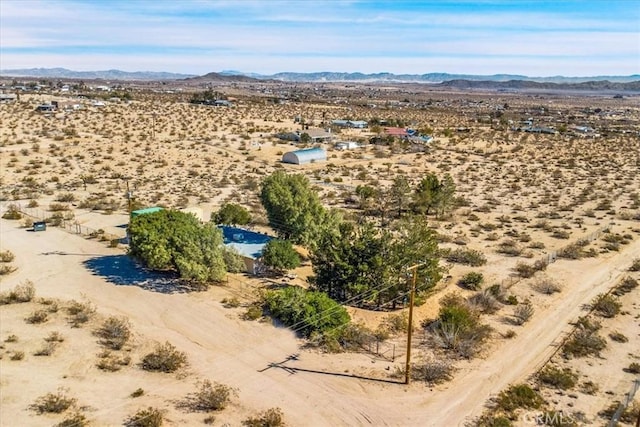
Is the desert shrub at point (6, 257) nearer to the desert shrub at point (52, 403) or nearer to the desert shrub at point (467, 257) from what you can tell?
the desert shrub at point (52, 403)

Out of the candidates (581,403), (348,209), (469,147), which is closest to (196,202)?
(348,209)

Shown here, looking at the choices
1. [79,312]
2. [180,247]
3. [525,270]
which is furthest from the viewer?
[525,270]

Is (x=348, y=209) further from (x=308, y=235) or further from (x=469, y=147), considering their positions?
(x=469, y=147)

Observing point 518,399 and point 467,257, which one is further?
point 467,257

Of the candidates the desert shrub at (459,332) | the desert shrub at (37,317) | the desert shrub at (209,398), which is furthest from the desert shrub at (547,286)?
the desert shrub at (37,317)

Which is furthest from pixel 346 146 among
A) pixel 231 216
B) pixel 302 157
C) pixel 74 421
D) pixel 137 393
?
pixel 74 421

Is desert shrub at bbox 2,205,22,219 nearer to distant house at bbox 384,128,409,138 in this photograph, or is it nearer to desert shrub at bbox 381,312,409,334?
desert shrub at bbox 381,312,409,334

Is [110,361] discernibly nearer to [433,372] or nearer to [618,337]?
[433,372]
